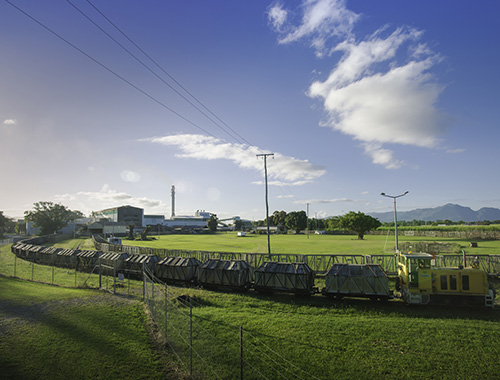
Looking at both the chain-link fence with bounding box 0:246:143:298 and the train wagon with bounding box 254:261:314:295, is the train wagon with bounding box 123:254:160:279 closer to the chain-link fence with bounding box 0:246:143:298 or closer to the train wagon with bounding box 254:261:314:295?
the chain-link fence with bounding box 0:246:143:298

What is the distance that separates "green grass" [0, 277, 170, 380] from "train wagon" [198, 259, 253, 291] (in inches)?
303

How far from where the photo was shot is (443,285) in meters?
17.2

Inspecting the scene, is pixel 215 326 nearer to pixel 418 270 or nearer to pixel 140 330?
pixel 140 330

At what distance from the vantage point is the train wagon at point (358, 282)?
1870cm

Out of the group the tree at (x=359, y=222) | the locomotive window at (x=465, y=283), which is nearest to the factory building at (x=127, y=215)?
the tree at (x=359, y=222)

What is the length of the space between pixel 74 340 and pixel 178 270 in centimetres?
1453

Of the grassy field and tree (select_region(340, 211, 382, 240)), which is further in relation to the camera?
tree (select_region(340, 211, 382, 240))

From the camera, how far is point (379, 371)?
359 inches

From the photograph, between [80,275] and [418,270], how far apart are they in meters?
31.6

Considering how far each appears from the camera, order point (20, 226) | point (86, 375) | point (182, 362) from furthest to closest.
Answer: point (20, 226), point (182, 362), point (86, 375)

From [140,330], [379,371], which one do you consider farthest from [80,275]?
[379,371]

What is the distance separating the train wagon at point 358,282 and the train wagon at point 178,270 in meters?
11.8

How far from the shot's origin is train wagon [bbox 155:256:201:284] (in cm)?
2544

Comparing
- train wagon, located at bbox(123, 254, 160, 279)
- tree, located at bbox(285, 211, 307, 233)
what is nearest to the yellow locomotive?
train wagon, located at bbox(123, 254, 160, 279)
